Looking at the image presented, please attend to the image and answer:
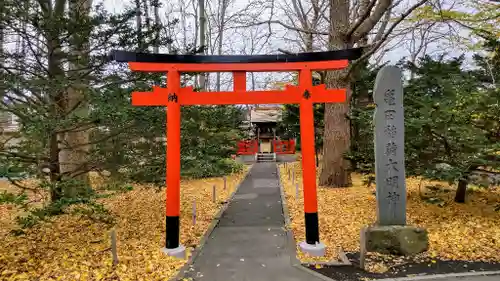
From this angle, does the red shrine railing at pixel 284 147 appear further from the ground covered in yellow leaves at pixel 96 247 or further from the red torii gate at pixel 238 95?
the red torii gate at pixel 238 95

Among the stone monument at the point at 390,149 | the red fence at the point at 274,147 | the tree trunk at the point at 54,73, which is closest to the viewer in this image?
the tree trunk at the point at 54,73

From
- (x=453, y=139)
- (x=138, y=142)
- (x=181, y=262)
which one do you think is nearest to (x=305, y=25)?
(x=453, y=139)

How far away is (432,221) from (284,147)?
1949 cm

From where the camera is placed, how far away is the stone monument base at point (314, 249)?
5.55 m

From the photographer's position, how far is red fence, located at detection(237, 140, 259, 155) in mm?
25594

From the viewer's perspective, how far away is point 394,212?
588 cm

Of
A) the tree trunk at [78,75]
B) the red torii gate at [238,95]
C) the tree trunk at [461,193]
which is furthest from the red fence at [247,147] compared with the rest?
the red torii gate at [238,95]

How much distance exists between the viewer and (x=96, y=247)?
19.1 ft

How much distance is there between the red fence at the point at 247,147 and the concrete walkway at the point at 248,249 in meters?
15.5

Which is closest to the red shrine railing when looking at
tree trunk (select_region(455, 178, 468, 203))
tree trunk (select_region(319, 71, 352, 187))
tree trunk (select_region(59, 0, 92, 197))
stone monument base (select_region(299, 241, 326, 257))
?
tree trunk (select_region(319, 71, 352, 187))

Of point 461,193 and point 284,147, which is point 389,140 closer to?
point 461,193

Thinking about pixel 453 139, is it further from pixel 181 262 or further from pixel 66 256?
pixel 66 256

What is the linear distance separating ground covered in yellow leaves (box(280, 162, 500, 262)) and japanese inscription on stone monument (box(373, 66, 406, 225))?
41.4 inches

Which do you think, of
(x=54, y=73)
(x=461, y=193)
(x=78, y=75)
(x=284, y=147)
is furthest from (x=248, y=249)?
(x=284, y=147)
